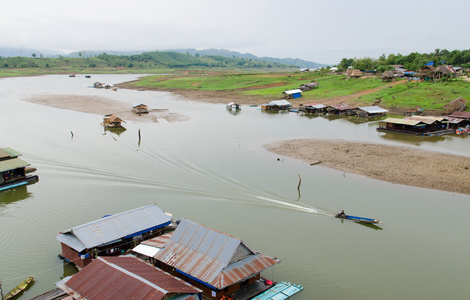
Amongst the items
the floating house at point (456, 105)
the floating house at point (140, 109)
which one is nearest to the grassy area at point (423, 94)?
the floating house at point (456, 105)

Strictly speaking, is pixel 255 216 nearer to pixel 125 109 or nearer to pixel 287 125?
pixel 287 125

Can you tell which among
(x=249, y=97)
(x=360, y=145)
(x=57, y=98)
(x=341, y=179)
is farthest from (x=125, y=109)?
(x=341, y=179)

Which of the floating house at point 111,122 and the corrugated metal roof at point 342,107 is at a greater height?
the corrugated metal roof at point 342,107

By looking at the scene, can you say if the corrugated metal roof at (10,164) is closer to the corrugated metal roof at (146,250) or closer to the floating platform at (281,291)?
the corrugated metal roof at (146,250)

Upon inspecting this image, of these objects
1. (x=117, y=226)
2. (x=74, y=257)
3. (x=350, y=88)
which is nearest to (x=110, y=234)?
(x=117, y=226)

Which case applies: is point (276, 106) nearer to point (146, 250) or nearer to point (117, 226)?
point (117, 226)

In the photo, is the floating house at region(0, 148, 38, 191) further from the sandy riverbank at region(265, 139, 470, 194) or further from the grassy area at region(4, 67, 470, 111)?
the grassy area at region(4, 67, 470, 111)
